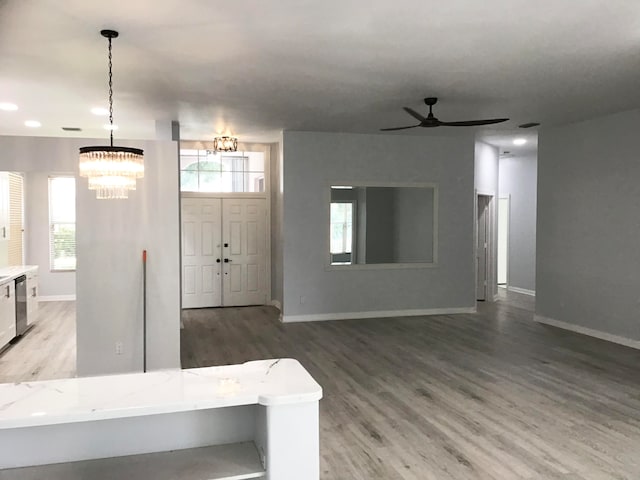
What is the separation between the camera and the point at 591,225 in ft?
21.7

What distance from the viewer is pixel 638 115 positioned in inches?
237

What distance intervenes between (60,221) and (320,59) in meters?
7.19

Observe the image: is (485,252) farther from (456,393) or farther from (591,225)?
(456,393)

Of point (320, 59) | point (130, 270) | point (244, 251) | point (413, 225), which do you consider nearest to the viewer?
point (320, 59)

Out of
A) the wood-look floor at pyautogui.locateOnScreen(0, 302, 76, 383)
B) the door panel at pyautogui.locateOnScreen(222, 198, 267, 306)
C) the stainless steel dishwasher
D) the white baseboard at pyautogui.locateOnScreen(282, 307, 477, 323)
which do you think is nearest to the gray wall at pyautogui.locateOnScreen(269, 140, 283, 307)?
the door panel at pyautogui.locateOnScreen(222, 198, 267, 306)

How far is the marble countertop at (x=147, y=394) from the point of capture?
1554 mm

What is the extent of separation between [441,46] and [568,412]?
9.51 feet

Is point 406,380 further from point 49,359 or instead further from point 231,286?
point 231,286

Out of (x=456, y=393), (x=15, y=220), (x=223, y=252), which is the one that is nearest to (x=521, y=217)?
(x=223, y=252)

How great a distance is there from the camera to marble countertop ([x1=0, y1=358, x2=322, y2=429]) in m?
1.55

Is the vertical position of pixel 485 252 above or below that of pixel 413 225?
below

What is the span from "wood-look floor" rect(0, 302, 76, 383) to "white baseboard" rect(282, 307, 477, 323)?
2.88 meters

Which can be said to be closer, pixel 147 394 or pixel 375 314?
pixel 147 394

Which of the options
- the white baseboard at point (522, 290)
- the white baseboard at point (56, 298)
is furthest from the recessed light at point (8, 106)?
the white baseboard at point (522, 290)
